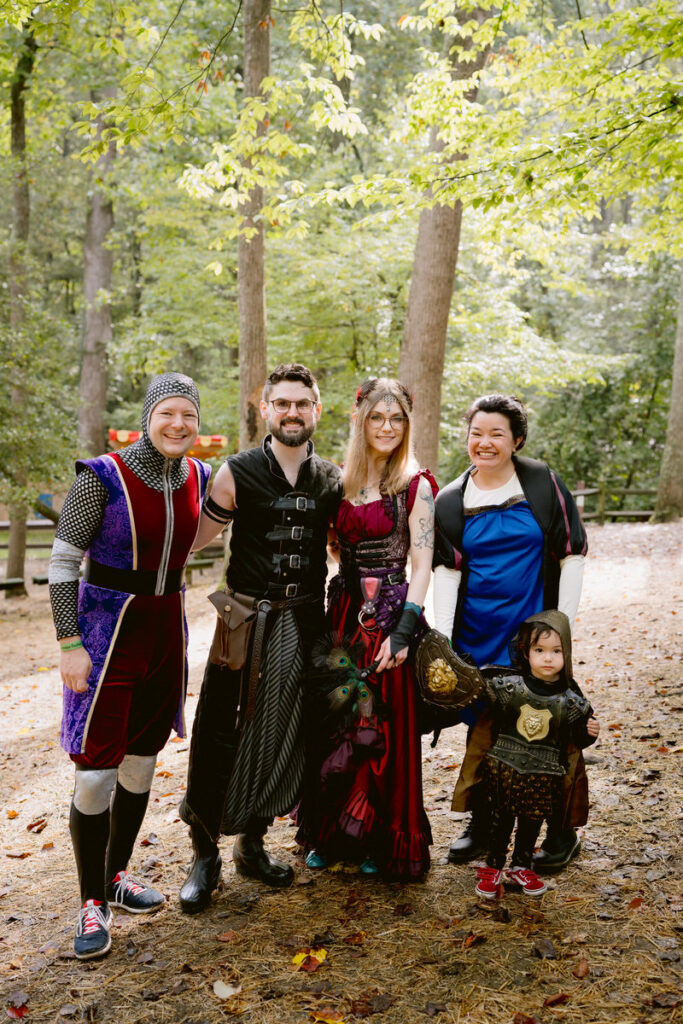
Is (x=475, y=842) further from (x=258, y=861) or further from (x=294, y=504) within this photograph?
(x=294, y=504)

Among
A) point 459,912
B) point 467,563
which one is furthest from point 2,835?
point 467,563

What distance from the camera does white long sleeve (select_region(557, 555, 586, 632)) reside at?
3.00 metres

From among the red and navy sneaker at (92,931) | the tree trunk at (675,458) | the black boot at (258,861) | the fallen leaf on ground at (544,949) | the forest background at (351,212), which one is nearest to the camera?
the fallen leaf on ground at (544,949)

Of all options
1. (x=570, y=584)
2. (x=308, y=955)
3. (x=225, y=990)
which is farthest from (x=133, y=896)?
(x=570, y=584)

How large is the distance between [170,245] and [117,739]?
1229cm

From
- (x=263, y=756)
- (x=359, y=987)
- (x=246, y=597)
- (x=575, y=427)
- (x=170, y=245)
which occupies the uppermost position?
(x=170, y=245)

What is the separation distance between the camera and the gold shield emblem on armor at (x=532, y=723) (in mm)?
2840

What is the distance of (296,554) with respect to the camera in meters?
3.10

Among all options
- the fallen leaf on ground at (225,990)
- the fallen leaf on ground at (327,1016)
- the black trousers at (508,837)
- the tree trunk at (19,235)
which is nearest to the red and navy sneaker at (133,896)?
the fallen leaf on ground at (225,990)

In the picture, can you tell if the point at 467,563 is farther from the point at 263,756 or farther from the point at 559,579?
the point at 263,756

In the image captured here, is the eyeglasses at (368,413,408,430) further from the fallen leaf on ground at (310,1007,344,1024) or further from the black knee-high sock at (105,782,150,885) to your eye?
the fallen leaf on ground at (310,1007,344,1024)

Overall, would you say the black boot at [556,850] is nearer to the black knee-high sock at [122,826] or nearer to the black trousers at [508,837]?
the black trousers at [508,837]

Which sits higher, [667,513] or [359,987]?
[667,513]

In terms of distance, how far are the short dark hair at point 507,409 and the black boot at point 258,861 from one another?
1.92 meters
